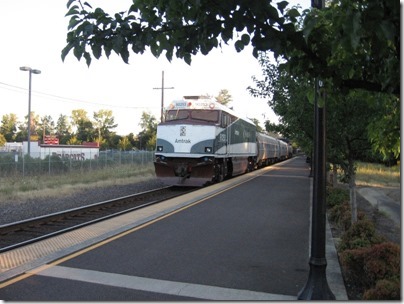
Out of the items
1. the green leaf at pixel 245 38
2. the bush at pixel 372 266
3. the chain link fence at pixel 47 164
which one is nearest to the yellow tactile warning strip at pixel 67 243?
the bush at pixel 372 266

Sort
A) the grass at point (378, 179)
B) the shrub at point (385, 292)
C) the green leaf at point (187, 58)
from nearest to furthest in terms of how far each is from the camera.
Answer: the green leaf at point (187, 58) < the shrub at point (385, 292) < the grass at point (378, 179)

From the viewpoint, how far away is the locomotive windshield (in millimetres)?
19078

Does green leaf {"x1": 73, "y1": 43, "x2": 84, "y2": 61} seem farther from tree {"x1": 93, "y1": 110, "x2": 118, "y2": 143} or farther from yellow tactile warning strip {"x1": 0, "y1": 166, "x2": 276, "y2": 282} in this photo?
tree {"x1": 93, "y1": 110, "x2": 118, "y2": 143}

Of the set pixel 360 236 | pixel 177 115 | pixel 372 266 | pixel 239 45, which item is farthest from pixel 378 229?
pixel 177 115

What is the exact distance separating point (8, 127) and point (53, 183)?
13675 centimetres

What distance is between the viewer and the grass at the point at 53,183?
1704 centimetres

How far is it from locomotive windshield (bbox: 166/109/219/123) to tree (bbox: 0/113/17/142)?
5502 inches

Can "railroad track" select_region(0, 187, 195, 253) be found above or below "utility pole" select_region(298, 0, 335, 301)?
below

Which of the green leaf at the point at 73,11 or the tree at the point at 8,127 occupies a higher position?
the tree at the point at 8,127

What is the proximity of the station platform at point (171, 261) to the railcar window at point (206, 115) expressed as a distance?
8.50m

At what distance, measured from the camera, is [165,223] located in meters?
9.87

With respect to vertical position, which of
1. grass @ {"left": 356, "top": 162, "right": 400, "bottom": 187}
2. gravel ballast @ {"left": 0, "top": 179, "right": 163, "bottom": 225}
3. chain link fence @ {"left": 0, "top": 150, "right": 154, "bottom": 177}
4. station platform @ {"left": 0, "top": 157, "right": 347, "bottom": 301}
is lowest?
gravel ballast @ {"left": 0, "top": 179, "right": 163, "bottom": 225}

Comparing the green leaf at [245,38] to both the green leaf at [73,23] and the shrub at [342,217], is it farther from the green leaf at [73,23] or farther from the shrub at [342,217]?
the shrub at [342,217]

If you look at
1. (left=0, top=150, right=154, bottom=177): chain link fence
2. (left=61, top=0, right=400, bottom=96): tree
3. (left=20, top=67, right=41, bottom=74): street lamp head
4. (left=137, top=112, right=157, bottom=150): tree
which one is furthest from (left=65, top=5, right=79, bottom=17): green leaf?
(left=137, top=112, right=157, bottom=150): tree
